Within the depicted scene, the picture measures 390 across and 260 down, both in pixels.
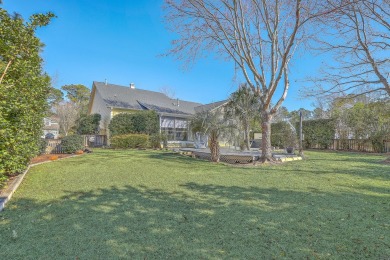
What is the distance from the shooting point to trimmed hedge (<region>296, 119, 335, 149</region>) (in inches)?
706

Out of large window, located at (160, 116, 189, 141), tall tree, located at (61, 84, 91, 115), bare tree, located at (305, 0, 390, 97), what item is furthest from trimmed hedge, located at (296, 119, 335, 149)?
tall tree, located at (61, 84, 91, 115)

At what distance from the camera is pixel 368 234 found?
2.74 m

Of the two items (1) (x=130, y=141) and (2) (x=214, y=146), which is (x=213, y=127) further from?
(1) (x=130, y=141)

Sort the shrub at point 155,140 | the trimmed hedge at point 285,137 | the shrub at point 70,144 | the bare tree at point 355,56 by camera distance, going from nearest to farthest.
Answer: the bare tree at point 355,56
the shrub at point 70,144
the trimmed hedge at point 285,137
the shrub at point 155,140

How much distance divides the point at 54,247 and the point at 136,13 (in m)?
11.5

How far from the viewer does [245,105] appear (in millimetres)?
15992

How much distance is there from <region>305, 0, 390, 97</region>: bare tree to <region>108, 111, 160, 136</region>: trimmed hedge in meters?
12.8

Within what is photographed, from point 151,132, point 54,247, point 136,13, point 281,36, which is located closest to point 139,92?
point 151,132

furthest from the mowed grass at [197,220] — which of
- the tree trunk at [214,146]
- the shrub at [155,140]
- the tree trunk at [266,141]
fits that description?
the shrub at [155,140]

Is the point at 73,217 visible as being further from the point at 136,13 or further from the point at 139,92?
the point at 139,92

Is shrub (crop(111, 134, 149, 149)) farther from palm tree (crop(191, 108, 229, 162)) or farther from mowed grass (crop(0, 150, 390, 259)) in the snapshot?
mowed grass (crop(0, 150, 390, 259))

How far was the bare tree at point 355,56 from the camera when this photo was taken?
8.89 m

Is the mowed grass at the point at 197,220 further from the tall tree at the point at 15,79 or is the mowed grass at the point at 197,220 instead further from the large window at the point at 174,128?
the large window at the point at 174,128

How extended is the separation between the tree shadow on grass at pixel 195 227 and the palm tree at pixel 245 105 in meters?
11.4
